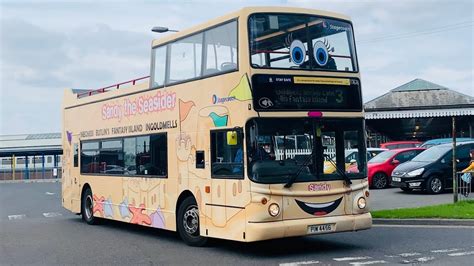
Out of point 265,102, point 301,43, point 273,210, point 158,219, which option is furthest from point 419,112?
point 273,210

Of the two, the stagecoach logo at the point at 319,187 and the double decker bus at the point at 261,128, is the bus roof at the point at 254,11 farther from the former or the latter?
the stagecoach logo at the point at 319,187

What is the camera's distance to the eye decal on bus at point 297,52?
1083cm

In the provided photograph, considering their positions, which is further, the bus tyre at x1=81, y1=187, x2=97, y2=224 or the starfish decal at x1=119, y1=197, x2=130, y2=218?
the bus tyre at x1=81, y1=187, x2=97, y2=224

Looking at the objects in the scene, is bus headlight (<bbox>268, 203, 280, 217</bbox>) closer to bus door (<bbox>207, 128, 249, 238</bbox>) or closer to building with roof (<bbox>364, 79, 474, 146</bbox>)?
bus door (<bbox>207, 128, 249, 238</bbox>)

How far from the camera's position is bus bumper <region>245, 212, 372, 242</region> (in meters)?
10.1

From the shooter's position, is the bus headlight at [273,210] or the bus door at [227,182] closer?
the bus headlight at [273,210]

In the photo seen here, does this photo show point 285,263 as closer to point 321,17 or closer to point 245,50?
point 245,50

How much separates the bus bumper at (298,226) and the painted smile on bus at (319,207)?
0.12 meters

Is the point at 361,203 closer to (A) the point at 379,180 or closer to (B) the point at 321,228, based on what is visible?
(B) the point at 321,228

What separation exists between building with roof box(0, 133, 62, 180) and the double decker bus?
159 ft

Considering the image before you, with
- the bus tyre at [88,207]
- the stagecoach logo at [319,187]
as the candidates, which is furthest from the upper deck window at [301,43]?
the bus tyre at [88,207]

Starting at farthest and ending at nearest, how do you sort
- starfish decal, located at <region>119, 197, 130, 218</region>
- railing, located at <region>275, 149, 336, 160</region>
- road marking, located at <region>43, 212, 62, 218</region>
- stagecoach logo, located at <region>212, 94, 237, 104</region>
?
road marking, located at <region>43, 212, 62, 218</region>
starfish decal, located at <region>119, 197, 130, 218</region>
stagecoach logo, located at <region>212, 94, 237, 104</region>
railing, located at <region>275, 149, 336, 160</region>

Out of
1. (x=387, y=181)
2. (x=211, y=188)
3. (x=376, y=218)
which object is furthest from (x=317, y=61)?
(x=387, y=181)

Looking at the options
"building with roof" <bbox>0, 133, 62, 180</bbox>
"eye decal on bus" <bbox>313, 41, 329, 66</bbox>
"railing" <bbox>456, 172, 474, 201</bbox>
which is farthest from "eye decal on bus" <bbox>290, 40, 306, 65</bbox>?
"building with roof" <bbox>0, 133, 62, 180</bbox>
